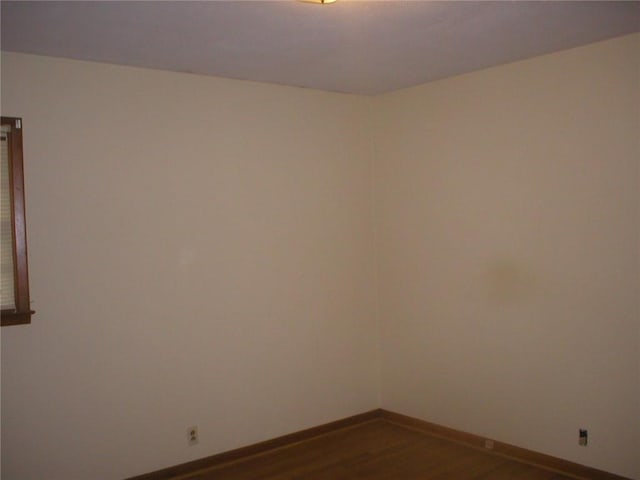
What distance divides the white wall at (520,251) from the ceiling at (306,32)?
1.23 feet

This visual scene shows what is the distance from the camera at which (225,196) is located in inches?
163

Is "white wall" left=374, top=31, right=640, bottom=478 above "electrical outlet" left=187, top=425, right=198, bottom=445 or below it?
above

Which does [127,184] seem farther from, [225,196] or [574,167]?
[574,167]

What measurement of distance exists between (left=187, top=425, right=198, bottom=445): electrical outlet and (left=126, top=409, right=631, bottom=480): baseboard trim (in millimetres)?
130

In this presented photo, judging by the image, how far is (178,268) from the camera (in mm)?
3924

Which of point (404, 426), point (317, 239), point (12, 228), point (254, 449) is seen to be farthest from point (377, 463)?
point (12, 228)

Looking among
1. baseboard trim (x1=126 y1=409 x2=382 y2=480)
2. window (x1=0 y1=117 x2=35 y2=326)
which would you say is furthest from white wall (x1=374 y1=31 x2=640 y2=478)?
window (x1=0 y1=117 x2=35 y2=326)

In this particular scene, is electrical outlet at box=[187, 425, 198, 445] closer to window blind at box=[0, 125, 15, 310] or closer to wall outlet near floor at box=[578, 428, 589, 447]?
window blind at box=[0, 125, 15, 310]

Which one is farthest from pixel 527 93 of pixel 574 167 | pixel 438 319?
pixel 438 319

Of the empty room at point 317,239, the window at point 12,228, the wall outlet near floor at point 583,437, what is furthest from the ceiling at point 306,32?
the wall outlet near floor at point 583,437

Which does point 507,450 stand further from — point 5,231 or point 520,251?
point 5,231

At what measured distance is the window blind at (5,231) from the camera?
10.8 ft

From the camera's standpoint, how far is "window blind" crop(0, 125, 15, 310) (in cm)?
328

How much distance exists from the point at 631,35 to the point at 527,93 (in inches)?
27.5
